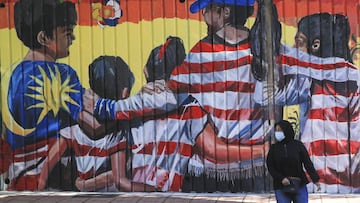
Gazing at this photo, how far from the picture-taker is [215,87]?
9406 mm

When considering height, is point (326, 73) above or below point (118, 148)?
above

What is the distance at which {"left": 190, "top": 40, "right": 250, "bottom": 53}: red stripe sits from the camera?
9359 mm

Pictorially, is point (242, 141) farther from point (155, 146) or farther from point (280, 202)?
point (280, 202)

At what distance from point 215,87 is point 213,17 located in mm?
1128

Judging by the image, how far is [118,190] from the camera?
9633 millimetres

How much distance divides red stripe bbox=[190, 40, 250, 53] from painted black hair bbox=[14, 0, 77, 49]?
7.08 feet

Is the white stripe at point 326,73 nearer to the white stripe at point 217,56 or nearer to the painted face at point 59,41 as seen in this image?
the white stripe at point 217,56

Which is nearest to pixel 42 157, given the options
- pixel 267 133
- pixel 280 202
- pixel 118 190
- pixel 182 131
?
pixel 118 190

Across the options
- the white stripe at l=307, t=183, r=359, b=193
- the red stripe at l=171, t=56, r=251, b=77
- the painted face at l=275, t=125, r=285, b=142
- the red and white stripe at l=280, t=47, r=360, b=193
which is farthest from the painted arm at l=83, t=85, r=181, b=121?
the painted face at l=275, t=125, r=285, b=142

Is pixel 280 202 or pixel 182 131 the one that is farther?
pixel 182 131

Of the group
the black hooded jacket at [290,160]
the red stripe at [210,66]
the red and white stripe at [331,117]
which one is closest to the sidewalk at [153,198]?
the red and white stripe at [331,117]

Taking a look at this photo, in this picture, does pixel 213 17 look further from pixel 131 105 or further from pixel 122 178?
pixel 122 178

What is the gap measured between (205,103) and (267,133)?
110 centimetres

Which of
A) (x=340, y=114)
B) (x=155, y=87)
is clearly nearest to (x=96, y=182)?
(x=155, y=87)
